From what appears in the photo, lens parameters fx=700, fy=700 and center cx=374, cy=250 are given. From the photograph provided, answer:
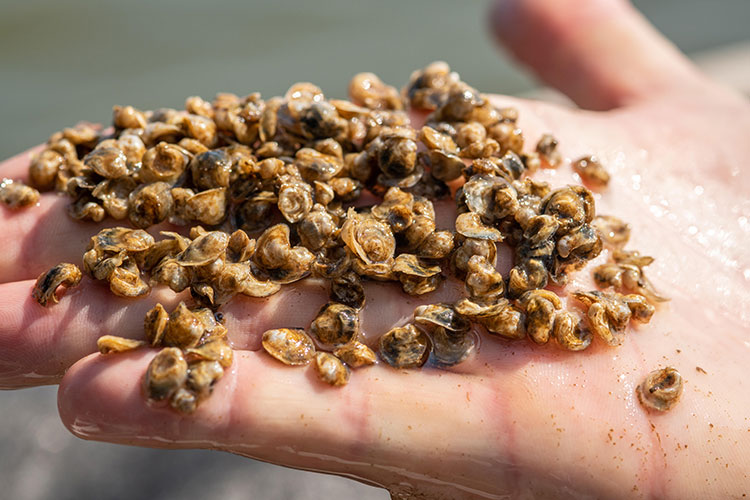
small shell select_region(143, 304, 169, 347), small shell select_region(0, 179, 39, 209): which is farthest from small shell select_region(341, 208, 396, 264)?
small shell select_region(0, 179, 39, 209)

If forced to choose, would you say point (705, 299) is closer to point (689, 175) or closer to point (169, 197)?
point (689, 175)

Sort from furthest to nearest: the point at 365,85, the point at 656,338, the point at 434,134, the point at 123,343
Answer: the point at 365,85, the point at 434,134, the point at 656,338, the point at 123,343

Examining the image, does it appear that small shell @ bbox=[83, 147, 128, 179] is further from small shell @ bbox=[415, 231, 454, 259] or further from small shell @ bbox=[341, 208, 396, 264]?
small shell @ bbox=[415, 231, 454, 259]

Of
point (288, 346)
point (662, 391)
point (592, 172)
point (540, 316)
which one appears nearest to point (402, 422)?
point (288, 346)

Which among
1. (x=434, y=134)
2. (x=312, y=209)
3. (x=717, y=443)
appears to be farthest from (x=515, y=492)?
(x=434, y=134)

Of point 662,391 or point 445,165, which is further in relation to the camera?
point 445,165

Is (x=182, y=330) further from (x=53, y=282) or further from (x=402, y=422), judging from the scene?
(x=402, y=422)
